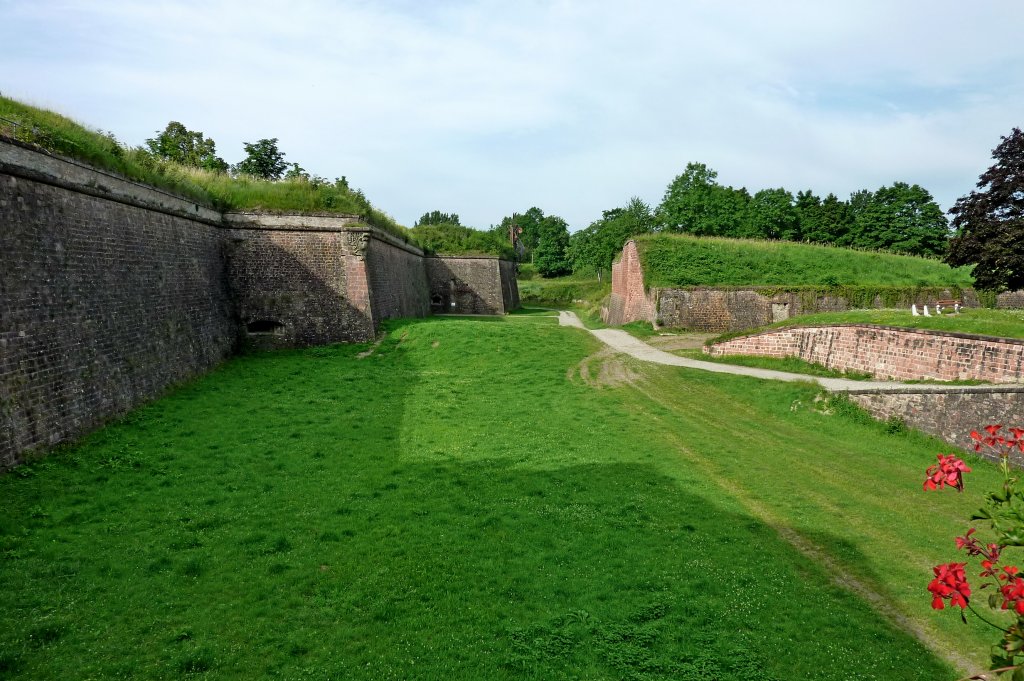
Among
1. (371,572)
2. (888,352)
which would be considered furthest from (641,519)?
(888,352)

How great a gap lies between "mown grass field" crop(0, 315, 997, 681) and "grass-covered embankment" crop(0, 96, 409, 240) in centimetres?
574

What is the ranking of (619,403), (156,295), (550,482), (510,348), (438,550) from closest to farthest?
(438,550) → (550,482) → (156,295) → (619,403) → (510,348)

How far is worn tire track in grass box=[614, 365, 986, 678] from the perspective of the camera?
595 cm

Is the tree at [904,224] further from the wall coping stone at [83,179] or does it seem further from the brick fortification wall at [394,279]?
the wall coping stone at [83,179]

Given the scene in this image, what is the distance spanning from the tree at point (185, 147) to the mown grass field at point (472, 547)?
15.5m

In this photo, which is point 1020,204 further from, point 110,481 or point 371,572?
point 110,481

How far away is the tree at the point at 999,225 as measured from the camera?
16484 millimetres

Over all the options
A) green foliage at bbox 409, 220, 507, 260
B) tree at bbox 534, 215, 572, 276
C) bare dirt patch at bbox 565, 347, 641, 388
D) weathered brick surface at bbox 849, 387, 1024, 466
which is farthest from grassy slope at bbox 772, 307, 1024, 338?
tree at bbox 534, 215, 572, 276

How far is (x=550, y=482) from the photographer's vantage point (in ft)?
32.3

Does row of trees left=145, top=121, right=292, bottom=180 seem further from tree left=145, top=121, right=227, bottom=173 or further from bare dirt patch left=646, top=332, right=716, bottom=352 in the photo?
bare dirt patch left=646, top=332, right=716, bottom=352

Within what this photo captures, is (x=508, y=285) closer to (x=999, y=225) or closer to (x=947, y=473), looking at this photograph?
(x=999, y=225)

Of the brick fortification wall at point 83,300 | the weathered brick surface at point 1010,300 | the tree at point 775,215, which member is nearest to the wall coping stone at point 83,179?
the brick fortification wall at point 83,300

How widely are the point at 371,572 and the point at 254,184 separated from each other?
57.1 feet

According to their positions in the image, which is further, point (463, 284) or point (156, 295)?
point (463, 284)
